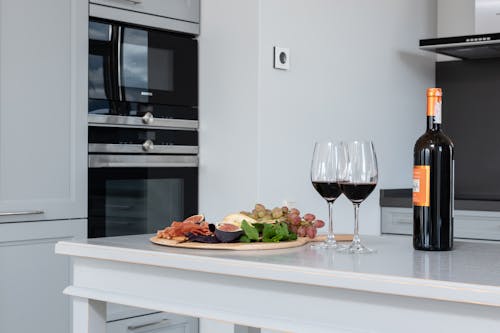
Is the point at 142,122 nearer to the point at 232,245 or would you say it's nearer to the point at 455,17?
the point at 232,245

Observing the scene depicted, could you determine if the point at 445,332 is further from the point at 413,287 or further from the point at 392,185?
the point at 392,185

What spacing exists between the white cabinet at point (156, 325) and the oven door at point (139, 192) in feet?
1.10

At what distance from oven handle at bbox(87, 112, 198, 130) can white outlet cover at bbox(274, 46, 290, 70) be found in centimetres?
45

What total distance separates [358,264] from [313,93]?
1.88 meters

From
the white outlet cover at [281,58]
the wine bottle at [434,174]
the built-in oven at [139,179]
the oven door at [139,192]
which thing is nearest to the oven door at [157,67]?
the built-in oven at [139,179]

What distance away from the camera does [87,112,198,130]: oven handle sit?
2809mm

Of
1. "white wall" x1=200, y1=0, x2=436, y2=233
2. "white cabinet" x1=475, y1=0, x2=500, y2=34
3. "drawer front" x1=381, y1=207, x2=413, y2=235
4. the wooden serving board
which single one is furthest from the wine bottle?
A: "white cabinet" x1=475, y1=0, x2=500, y2=34

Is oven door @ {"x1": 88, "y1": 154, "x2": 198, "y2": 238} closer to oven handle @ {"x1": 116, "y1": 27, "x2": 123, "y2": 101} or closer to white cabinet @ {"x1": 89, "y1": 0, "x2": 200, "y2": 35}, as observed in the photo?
oven handle @ {"x1": 116, "y1": 27, "x2": 123, "y2": 101}

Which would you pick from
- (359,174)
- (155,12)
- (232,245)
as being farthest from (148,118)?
(359,174)

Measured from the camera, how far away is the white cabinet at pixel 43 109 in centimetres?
255

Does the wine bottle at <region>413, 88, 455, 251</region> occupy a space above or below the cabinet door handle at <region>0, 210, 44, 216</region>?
above

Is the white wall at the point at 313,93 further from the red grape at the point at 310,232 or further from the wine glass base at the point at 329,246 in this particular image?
the wine glass base at the point at 329,246

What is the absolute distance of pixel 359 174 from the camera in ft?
4.92

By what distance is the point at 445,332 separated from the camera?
3.67 feet
